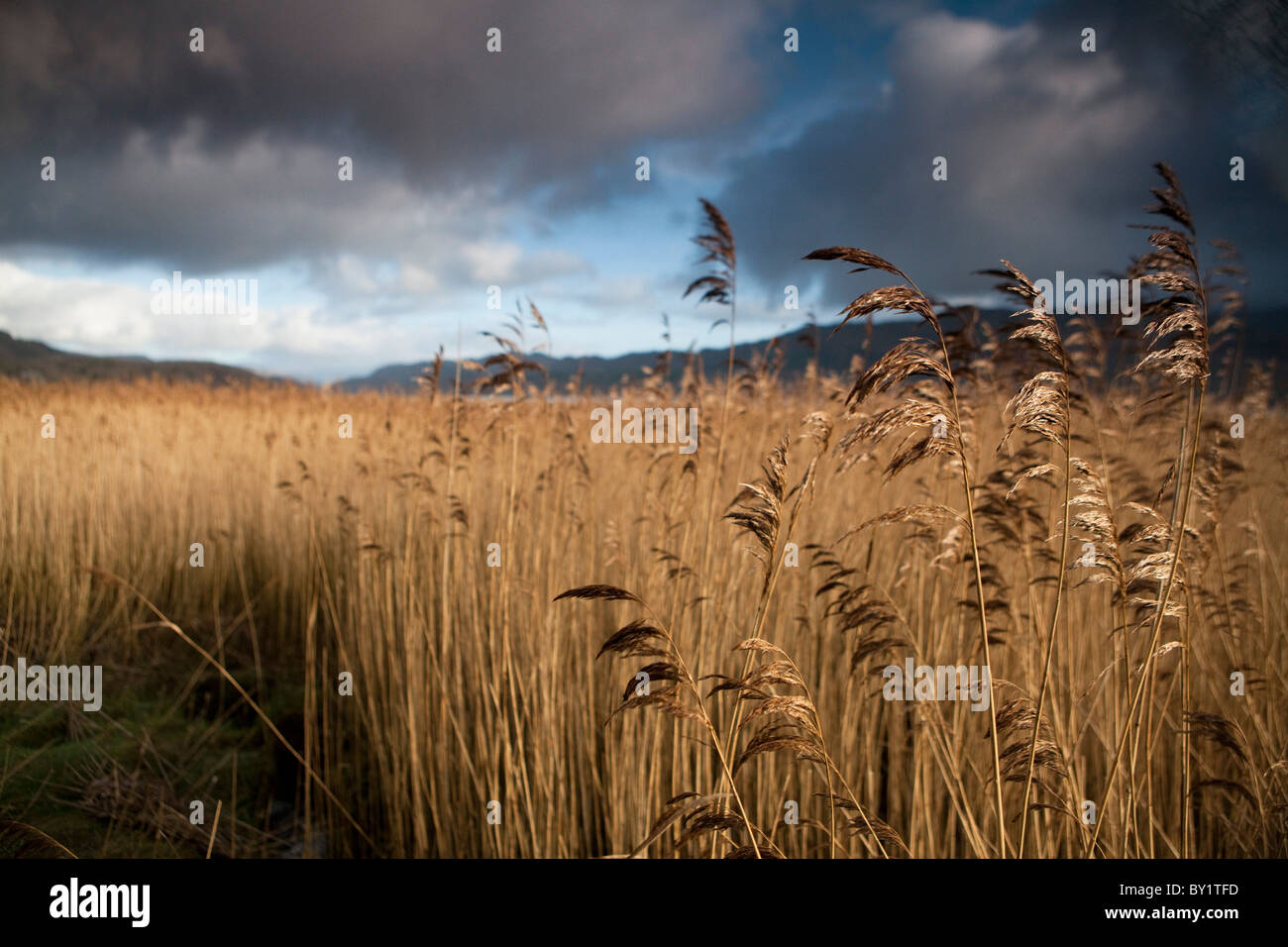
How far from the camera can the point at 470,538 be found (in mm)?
2588

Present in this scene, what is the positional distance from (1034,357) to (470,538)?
1955mm

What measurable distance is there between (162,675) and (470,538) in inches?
93.7

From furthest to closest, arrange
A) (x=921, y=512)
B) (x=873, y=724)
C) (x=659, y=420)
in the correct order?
(x=659, y=420) < (x=873, y=724) < (x=921, y=512)

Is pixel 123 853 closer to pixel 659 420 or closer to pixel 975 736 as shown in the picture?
pixel 659 420

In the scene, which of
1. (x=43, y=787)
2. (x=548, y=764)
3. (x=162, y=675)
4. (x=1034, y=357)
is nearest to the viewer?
(x=1034, y=357)

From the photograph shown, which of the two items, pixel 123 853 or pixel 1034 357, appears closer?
pixel 1034 357

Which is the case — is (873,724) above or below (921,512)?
below

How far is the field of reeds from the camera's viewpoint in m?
1.19

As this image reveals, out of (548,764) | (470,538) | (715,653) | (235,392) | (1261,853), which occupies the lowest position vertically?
(1261,853)

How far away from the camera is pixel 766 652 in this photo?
172 cm

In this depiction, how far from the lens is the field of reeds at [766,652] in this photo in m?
1.19
